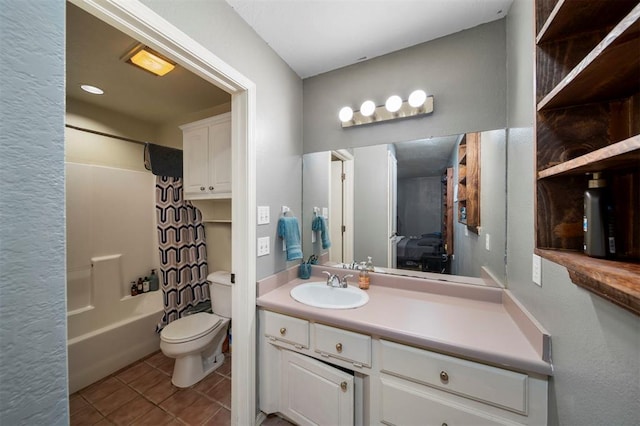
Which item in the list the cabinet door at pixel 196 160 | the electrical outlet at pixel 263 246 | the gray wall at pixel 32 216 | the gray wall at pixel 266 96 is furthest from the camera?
the cabinet door at pixel 196 160

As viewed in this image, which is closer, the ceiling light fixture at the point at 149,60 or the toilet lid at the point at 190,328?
the ceiling light fixture at the point at 149,60

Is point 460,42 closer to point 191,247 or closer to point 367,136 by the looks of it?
point 367,136

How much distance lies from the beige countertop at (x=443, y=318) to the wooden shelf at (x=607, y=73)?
2.58 ft

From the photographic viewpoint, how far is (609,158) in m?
0.42

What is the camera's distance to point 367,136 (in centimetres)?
172

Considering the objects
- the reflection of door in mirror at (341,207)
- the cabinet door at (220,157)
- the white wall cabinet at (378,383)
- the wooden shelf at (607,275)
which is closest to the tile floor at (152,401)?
the white wall cabinet at (378,383)

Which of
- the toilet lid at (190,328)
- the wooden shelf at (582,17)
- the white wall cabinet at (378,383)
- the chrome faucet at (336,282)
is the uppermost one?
the wooden shelf at (582,17)

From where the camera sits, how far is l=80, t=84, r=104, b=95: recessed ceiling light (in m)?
1.96

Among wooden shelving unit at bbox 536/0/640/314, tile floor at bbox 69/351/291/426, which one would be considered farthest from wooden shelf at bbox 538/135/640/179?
tile floor at bbox 69/351/291/426

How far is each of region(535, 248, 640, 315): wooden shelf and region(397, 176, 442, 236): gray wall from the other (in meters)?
0.99

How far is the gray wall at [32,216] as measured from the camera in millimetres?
321

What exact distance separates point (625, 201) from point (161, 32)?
1572 millimetres

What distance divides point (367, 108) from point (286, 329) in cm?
154

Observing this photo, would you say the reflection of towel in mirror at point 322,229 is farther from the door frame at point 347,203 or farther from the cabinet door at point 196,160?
the cabinet door at point 196,160
